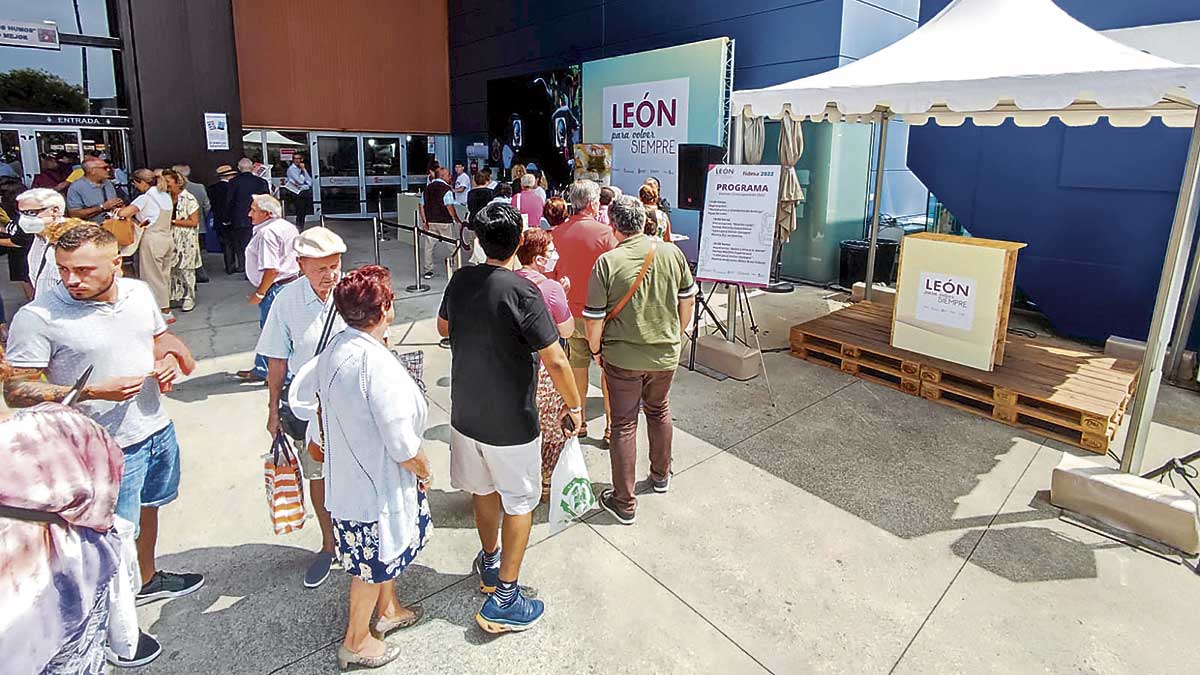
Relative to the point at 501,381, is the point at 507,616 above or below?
below

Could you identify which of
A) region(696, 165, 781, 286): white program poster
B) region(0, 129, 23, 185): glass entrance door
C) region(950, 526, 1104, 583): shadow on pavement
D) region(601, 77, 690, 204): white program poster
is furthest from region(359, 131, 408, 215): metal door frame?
region(950, 526, 1104, 583): shadow on pavement

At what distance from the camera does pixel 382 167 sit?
18.0m

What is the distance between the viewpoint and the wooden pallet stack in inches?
180

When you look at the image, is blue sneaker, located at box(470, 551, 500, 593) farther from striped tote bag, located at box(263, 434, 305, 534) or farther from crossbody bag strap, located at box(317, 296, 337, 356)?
crossbody bag strap, located at box(317, 296, 337, 356)

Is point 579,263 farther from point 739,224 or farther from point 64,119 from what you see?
point 64,119

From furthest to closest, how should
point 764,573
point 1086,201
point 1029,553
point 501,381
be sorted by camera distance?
point 1086,201 < point 1029,553 < point 764,573 < point 501,381

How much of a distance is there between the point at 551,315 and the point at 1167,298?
3316 mm

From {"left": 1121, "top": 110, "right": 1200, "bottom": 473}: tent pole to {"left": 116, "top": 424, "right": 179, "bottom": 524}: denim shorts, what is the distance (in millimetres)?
4841

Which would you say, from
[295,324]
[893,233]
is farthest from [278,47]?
[295,324]

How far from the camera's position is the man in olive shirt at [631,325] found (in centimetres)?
341

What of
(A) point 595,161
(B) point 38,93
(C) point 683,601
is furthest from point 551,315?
(B) point 38,93

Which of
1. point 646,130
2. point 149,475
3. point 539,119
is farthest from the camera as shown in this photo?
point 539,119

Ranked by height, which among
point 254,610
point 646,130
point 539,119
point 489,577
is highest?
point 539,119

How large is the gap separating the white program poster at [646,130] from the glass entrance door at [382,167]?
8475 millimetres
